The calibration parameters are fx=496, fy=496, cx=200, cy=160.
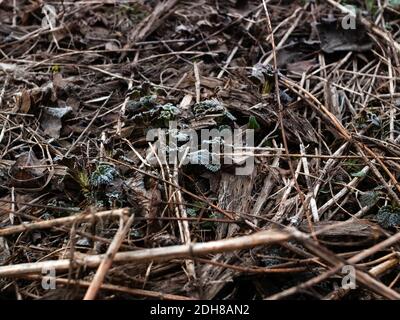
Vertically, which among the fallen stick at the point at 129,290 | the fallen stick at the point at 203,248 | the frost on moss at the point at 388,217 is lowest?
the fallen stick at the point at 129,290

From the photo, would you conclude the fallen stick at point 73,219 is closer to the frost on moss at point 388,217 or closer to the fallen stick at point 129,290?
the fallen stick at point 129,290

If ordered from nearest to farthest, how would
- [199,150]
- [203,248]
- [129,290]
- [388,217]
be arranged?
[203,248], [129,290], [388,217], [199,150]

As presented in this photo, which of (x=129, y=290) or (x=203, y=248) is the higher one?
(x=203, y=248)

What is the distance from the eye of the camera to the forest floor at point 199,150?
1603 millimetres

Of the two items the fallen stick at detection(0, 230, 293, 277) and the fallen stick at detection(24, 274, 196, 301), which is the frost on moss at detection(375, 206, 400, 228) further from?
the fallen stick at detection(24, 274, 196, 301)

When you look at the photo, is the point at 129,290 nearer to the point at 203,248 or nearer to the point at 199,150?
the point at 203,248

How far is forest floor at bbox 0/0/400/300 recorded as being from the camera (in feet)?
5.26

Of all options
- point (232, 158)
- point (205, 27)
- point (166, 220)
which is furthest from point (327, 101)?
point (166, 220)

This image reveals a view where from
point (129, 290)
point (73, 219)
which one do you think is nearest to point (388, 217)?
point (129, 290)

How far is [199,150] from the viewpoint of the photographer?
2064 mm

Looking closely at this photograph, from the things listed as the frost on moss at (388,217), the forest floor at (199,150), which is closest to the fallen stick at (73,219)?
the forest floor at (199,150)

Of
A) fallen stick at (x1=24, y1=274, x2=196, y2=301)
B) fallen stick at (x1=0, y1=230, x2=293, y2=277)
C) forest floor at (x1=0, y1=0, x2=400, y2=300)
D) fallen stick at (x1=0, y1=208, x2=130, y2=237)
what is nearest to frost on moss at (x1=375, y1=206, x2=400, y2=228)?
forest floor at (x1=0, y1=0, x2=400, y2=300)

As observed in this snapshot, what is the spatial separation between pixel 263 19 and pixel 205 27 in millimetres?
359

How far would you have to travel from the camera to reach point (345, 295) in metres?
1.59
